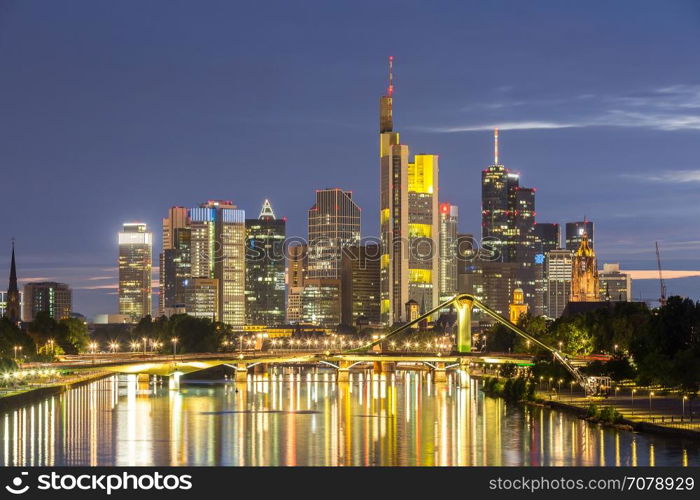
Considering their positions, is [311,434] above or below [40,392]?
below

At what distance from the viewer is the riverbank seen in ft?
464

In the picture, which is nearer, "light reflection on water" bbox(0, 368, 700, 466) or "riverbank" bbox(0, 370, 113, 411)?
"light reflection on water" bbox(0, 368, 700, 466)

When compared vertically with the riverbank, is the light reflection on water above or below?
below

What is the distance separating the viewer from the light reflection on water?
327 ft

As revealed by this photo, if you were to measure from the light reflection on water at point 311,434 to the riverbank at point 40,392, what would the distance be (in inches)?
75.2

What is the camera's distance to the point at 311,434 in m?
117

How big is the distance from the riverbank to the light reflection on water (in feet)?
6.27

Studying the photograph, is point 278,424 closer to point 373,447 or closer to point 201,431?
point 201,431

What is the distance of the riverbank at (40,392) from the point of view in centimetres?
14138

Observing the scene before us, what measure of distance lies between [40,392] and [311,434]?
48436mm
